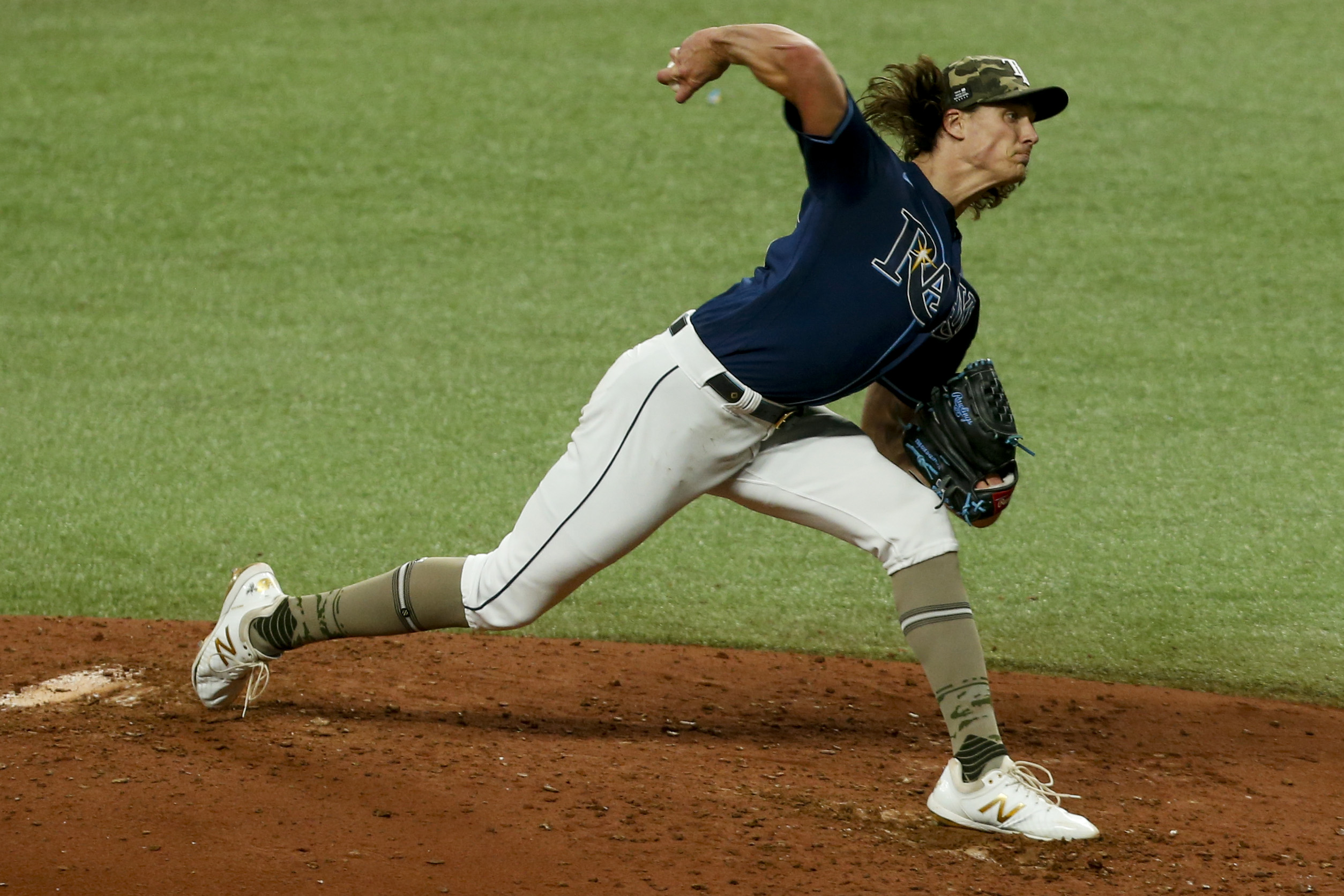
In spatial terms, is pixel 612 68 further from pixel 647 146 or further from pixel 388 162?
pixel 388 162

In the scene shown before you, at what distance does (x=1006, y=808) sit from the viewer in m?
3.00

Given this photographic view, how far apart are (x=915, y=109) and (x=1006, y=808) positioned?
1443 millimetres

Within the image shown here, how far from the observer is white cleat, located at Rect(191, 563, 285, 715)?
3.53 m

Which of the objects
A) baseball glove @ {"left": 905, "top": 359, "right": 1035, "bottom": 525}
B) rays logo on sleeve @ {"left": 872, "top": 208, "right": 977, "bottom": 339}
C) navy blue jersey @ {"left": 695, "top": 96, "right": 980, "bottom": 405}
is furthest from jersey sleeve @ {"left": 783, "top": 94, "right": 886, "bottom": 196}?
baseball glove @ {"left": 905, "top": 359, "right": 1035, "bottom": 525}

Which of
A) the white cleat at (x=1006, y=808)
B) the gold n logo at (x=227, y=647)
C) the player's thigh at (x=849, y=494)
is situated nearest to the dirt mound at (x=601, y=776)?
the white cleat at (x=1006, y=808)

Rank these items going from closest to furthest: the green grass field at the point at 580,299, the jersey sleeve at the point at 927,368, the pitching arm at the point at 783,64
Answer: the pitching arm at the point at 783,64
the jersey sleeve at the point at 927,368
the green grass field at the point at 580,299

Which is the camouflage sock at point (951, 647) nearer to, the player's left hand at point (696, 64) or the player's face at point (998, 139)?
the player's face at point (998, 139)

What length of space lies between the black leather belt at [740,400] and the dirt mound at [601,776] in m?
0.78

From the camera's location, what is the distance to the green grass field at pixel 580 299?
4.70 metres

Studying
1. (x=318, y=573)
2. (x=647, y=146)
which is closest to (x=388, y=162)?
(x=647, y=146)

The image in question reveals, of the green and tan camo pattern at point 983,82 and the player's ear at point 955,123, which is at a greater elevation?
the green and tan camo pattern at point 983,82

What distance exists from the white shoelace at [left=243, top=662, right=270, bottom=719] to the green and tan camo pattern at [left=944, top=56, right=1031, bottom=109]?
1989 millimetres

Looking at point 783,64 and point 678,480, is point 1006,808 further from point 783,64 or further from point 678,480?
point 783,64

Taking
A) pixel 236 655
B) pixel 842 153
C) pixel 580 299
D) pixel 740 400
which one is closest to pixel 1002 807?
pixel 740 400
